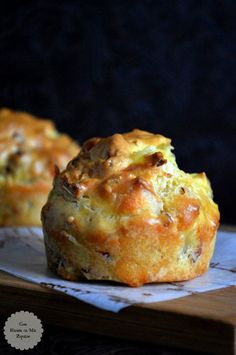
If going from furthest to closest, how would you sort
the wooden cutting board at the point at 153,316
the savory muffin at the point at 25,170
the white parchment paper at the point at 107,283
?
the savory muffin at the point at 25,170, the white parchment paper at the point at 107,283, the wooden cutting board at the point at 153,316

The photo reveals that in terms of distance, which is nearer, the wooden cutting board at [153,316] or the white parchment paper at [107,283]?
the wooden cutting board at [153,316]

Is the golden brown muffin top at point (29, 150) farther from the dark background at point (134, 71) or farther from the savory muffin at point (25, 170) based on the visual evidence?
the dark background at point (134, 71)

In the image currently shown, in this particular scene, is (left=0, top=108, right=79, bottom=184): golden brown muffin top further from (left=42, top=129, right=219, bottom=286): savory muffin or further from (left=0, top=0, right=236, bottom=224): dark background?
(left=0, top=0, right=236, bottom=224): dark background

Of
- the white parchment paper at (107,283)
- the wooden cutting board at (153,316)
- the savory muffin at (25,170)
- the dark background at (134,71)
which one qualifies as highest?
the dark background at (134,71)

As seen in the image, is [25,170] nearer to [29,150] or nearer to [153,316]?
[29,150]

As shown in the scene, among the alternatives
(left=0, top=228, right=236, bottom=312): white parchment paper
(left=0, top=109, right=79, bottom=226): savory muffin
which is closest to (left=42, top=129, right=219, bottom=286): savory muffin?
(left=0, top=228, right=236, bottom=312): white parchment paper

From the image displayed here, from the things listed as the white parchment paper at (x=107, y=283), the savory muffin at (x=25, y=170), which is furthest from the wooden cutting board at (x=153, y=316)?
the savory muffin at (x=25, y=170)
